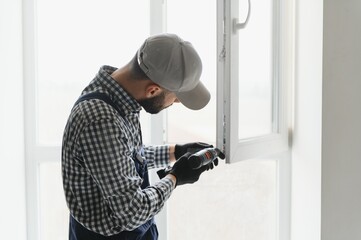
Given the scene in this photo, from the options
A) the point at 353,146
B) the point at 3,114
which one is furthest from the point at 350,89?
the point at 3,114

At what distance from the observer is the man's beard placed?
1.11m

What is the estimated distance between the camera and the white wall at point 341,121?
52.7 inches

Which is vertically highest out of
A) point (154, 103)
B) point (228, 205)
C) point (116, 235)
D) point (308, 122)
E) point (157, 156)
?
point (154, 103)

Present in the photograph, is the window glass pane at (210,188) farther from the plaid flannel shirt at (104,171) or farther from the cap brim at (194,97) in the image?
the plaid flannel shirt at (104,171)

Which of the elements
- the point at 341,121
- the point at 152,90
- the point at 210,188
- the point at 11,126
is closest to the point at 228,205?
the point at 210,188

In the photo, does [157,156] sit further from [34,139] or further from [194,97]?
[34,139]

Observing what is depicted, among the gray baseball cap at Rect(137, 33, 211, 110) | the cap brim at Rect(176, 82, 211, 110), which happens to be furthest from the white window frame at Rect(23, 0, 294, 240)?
the gray baseball cap at Rect(137, 33, 211, 110)

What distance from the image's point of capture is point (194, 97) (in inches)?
45.9

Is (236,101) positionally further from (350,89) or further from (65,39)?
(65,39)

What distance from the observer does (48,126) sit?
170 cm

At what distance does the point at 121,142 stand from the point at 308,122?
0.81 metres

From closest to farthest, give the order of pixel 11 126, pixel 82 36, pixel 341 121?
pixel 341 121
pixel 11 126
pixel 82 36

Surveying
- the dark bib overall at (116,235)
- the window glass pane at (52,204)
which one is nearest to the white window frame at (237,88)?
the dark bib overall at (116,235)

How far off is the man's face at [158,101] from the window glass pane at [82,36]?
61cm
